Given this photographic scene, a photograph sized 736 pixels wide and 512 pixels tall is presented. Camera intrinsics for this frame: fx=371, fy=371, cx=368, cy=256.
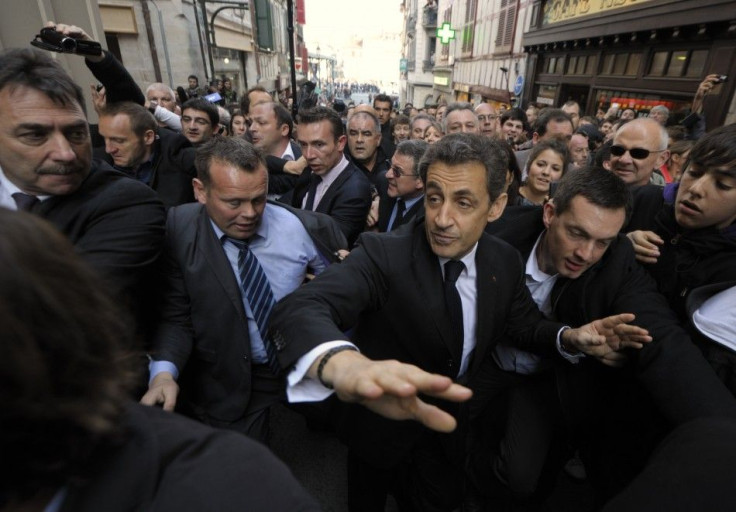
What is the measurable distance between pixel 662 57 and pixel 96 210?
1019 centimetres

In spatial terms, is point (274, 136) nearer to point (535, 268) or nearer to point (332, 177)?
point (332, 177)

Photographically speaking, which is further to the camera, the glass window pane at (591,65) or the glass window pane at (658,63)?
the glass window pane at (591,65)

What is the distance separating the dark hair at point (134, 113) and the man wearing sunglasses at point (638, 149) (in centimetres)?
371

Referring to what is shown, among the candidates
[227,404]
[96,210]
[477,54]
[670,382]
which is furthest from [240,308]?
[477,54]

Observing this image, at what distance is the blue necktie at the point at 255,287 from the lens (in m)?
2.02

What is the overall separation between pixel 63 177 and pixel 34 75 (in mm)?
395

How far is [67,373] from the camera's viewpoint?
0.59 meters

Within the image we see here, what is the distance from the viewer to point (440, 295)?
5.61 ft

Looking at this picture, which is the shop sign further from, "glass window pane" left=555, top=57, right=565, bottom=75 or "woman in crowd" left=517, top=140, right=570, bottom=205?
"woman in crowd" left=517, top=140, right=570, bottom=205

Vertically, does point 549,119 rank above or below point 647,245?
above

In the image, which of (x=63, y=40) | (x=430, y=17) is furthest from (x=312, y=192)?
(x=430, y=17)

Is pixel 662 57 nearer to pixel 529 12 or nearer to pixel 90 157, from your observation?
pixel 529 12

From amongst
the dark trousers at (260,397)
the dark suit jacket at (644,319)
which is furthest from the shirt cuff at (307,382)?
the dark suit jacket at (644,319)

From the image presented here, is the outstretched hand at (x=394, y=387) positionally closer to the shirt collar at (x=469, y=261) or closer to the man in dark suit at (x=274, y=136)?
the shirt collar at (x=469, y=261)
